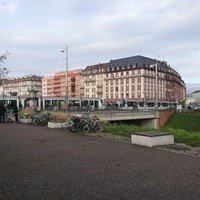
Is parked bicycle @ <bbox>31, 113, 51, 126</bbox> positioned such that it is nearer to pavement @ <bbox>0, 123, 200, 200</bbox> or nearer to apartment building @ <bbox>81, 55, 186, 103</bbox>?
pavement @ <bbox>0, 123, 200, 200</bbox>

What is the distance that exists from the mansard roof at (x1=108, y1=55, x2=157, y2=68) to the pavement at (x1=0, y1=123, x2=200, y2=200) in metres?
142

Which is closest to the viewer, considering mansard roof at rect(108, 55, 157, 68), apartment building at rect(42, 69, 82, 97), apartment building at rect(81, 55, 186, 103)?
apartment building at rect(81, 55, 186, 103)

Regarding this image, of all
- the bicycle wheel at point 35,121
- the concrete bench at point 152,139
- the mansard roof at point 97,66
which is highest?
the mansard roof at point 97,66

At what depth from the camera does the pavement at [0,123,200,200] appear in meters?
6.58

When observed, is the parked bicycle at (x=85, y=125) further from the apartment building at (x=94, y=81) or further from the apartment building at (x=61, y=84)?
the apartment building at (x=94, y=81)

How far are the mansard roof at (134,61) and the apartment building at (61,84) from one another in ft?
63.6

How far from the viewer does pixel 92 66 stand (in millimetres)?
179750

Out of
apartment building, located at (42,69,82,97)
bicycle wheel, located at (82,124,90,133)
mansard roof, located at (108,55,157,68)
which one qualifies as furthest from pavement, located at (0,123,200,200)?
apartment building, located at (42,69,82,97)

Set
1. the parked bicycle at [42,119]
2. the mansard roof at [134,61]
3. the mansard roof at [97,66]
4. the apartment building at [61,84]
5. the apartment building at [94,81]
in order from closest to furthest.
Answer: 1. the parked bicycle at [42,119]
2. the mansard roof at [134,61]
3. the apartment building at [94,81]
4. the mansard roof at [97,66]
5. the apartment building at [61,84]

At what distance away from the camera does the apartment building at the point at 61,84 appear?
175 meters

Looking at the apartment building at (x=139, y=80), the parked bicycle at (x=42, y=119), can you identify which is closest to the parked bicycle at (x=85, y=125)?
the parked bicycle at (x=42, y=119)

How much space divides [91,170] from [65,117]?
15.6 meters

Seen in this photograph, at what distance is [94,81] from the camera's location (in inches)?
6767

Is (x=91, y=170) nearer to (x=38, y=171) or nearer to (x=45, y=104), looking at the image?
(x=38, y=171)
